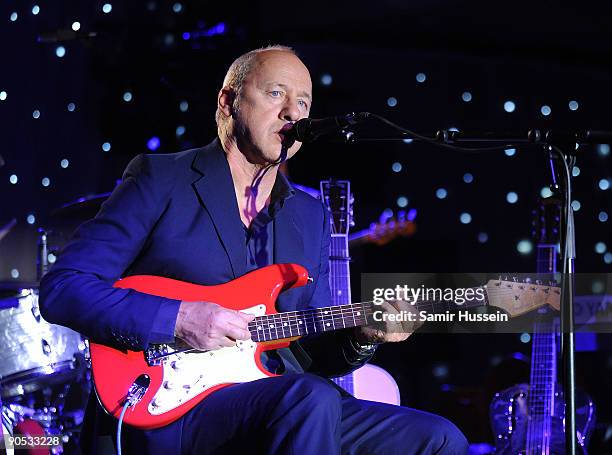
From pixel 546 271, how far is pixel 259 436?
7.06 ft

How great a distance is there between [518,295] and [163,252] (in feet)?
3.81

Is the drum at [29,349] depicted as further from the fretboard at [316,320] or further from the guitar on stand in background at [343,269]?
the fretboard at [316,320]

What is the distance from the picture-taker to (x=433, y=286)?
439 centimetres

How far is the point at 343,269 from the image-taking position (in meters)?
3.69

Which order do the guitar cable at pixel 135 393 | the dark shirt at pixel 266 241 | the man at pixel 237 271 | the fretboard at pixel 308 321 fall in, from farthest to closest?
the dark shirt at pixel 266 241 < the fretboard at pixel 308 321 < the guitar cable at pixel 135 393 < the man at pixel 237 271

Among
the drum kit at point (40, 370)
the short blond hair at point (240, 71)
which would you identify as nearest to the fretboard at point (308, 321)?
the short blond hair at point (240, 71)

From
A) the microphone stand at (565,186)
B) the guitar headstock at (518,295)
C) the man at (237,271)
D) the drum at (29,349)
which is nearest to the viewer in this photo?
the microphone stand at (565,186)

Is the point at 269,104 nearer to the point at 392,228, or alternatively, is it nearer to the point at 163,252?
the point at 163,252

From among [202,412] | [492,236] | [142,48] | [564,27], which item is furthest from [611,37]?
[202,412]

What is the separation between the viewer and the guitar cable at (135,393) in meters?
2.17

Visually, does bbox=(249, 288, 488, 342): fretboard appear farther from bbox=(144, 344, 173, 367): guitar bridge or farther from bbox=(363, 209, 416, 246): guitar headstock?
bbox=(363, 209, 416, 246): guitar headstock

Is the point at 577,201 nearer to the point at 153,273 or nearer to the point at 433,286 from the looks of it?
the point at 433,286

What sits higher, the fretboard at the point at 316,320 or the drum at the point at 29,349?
the fretboard at the point at 316,320

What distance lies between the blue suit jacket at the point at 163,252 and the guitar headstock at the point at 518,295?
53 centimetres
